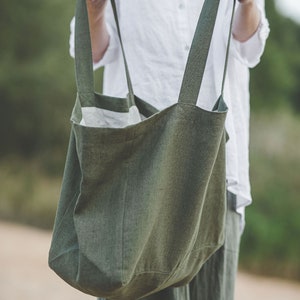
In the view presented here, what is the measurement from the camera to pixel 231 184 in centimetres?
162

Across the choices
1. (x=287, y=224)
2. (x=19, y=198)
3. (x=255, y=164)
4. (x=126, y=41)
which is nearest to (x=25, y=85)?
(x=19, y=198)

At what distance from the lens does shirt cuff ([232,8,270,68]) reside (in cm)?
166

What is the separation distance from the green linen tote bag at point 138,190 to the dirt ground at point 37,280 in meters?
4.87

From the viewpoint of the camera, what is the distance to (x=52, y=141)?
13.9 metres

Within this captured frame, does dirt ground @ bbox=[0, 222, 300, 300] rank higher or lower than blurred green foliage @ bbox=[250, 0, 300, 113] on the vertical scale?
lower

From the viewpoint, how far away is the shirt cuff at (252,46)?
1.66 m

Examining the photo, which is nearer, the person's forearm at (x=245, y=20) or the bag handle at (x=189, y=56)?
the bag handle at (x=189, y=56)

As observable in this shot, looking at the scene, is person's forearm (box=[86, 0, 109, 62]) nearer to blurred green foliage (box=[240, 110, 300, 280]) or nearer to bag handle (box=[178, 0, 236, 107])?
bag handle (box=[178, 0, 236, 107])

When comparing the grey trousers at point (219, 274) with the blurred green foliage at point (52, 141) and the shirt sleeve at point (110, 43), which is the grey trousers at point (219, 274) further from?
the blurred green foliage at point (52, 141)

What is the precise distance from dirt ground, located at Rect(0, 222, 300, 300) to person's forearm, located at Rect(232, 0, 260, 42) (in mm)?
4777

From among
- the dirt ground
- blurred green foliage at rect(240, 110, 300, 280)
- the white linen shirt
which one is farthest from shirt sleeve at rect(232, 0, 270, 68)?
blurred green foliage at rect(240, 110, 300, 280)

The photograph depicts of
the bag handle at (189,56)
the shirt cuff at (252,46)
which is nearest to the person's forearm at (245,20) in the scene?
the shirt cuff at (252,46)

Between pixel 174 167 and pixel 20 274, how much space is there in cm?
634

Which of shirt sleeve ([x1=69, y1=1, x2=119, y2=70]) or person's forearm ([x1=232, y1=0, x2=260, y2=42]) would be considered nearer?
person's forearm ([x1=232, y1=0, x2=260, y2=42])
